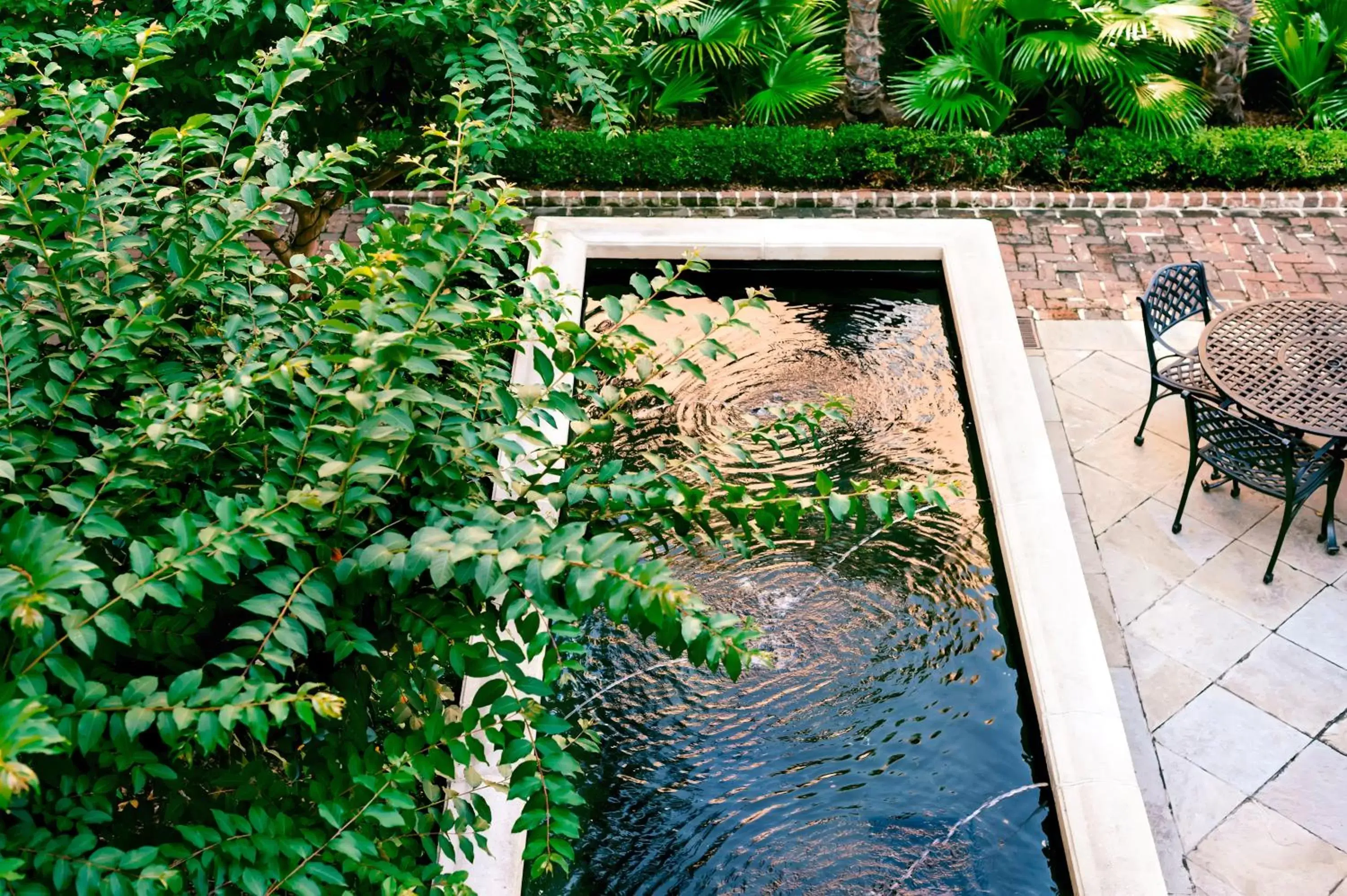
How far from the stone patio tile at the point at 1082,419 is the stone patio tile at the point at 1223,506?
515 millimetres

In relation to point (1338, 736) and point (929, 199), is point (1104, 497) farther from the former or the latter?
point (929, 199)

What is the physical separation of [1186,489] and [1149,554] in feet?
1.26

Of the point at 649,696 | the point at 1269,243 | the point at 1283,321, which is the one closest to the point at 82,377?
the point at 649,696

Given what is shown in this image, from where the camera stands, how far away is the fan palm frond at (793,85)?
28.4 feet

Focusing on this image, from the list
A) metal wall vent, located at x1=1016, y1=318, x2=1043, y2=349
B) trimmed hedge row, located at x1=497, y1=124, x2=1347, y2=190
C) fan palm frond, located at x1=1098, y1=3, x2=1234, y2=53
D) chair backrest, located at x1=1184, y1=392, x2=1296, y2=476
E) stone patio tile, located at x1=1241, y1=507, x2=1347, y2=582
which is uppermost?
fan palm frond, located at x1=1098, y1=3, x2=1234, y2=53

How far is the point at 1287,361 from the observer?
559 centimetres

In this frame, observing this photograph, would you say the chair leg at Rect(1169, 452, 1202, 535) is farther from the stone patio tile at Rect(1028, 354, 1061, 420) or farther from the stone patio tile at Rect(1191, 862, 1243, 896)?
the stone patio tile at Rect(1191, 862, 1243, 896)

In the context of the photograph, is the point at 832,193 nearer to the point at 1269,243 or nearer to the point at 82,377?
the point at 1269,243

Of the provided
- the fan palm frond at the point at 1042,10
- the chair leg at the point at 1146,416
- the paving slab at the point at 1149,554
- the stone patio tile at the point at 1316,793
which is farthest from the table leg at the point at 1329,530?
the fan palm frond at the point at 1042,10

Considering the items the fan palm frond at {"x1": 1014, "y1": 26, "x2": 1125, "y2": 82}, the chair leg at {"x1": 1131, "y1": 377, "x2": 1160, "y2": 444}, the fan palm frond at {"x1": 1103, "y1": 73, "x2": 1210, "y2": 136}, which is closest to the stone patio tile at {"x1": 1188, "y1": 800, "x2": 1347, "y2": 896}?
the chair leg at {"x1": 1131, "y1": 377, "x2": 1160, "y2": 444}

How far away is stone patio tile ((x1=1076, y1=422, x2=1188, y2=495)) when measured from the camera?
6.05 meters

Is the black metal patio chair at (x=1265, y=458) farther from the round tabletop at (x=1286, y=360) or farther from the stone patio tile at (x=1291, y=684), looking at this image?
the stone patio tile at (x=1291, y=684)

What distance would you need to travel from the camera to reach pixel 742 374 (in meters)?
6.48

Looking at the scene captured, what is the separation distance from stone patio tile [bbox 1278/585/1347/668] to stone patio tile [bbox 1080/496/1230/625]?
1.64 feet
